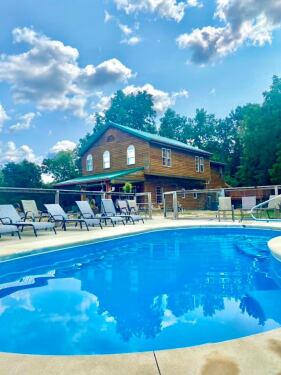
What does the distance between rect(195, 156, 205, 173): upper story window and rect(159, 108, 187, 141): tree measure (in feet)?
69.7

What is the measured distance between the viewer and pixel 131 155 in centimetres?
2552

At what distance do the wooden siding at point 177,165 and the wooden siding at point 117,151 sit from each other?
2.45 ft

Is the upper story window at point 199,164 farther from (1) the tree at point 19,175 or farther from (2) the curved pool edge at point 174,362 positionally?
(2) the curved pool edge at point 174,362

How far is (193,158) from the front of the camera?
96.1 feet

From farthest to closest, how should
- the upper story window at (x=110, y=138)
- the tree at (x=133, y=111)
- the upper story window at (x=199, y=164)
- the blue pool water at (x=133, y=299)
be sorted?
the tree at (x=133, y=111) < the upper story window at (x=199, y=164) < the upper story window at (x=110, y=138) < the blue pool water at (x=133, y=299)

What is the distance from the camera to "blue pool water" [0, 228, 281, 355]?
277 cm

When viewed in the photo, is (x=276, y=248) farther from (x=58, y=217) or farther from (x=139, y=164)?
(x=139, y=164)

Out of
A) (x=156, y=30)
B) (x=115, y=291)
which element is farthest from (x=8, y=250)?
(x=156, y=30)

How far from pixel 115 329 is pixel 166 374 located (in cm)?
143

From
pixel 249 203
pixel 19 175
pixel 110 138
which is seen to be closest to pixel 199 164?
pixel 110 138

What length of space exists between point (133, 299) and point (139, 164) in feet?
69.5

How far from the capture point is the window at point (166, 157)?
25.9 metres

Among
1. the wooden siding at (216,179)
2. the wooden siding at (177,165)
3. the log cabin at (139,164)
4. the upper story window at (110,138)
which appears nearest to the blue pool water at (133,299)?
the log cabin at (139,164)

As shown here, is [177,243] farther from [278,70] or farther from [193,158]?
[278,70]
